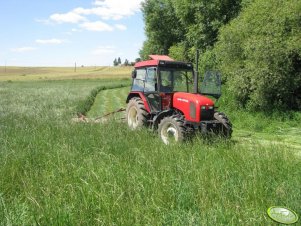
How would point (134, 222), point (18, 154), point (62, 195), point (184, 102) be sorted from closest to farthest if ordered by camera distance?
point (134, 222) → point (62, 195) → point (18, 154) → point (184, 102)

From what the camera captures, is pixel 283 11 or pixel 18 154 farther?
pixel 283 11

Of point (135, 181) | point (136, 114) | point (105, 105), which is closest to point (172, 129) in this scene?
point (136, 114)

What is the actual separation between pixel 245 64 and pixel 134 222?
1110 centimetres

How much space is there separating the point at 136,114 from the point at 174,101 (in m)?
1.94

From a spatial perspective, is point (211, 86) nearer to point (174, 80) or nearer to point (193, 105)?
point (174, 80)

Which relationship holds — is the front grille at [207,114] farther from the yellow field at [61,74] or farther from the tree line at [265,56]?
the yellow field at [61,74]

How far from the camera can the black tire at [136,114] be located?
33.7 feet

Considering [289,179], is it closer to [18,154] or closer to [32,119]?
[18,154]

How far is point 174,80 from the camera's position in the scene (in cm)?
995

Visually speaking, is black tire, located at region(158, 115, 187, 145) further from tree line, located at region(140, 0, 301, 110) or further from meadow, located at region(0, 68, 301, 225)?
tree line, located at region(140, 0, 301, 110)

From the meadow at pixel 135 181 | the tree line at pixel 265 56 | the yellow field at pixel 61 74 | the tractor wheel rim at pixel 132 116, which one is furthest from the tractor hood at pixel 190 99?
the yellow field at pixel 61 74

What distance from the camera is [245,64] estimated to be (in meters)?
14.1

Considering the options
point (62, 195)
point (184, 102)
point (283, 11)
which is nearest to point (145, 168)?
point (62, 195)

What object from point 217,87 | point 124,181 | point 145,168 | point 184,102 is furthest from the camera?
point 217,87
